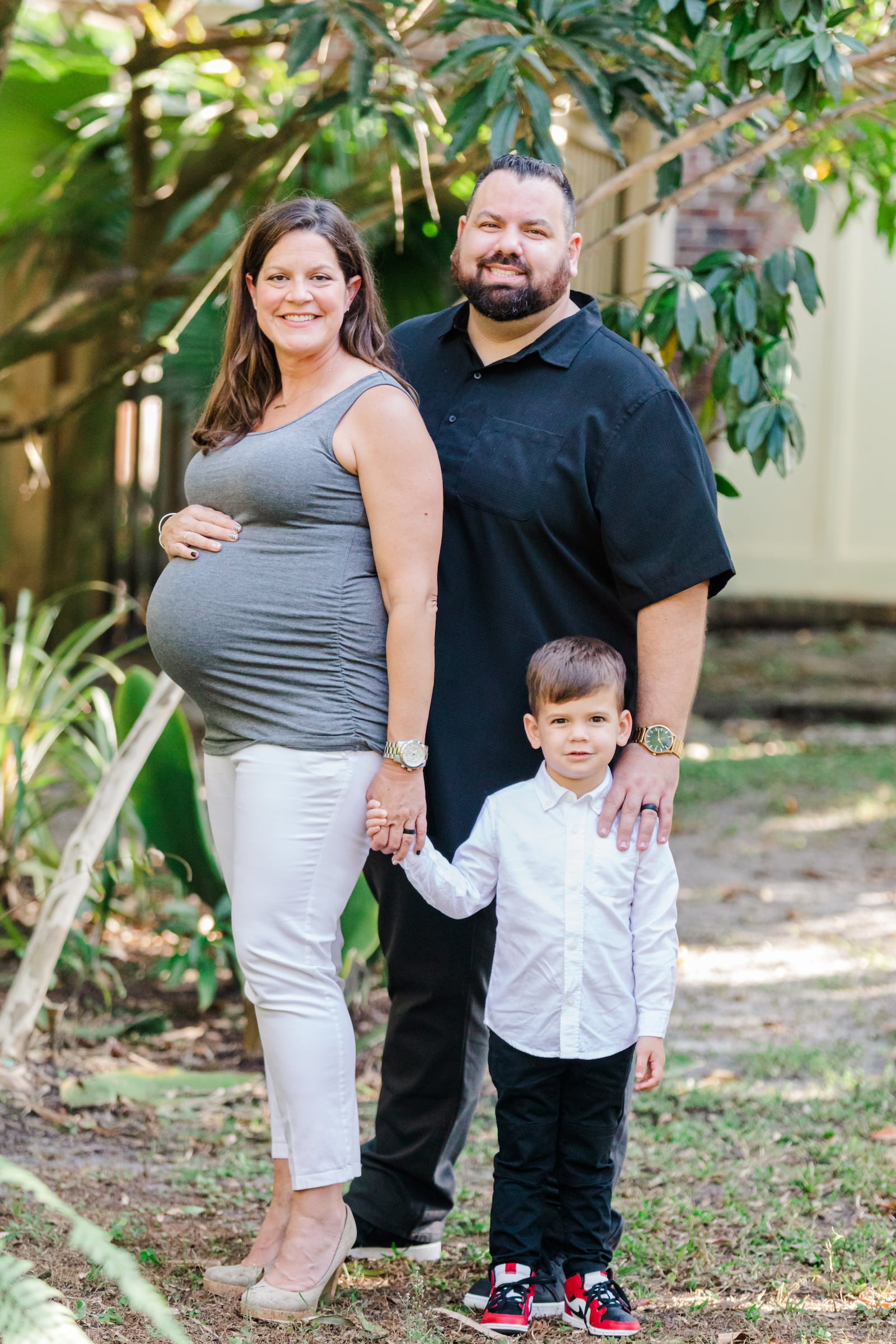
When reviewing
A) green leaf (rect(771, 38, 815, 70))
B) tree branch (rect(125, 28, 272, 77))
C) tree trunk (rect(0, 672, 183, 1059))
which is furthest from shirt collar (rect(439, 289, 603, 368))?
tree branch (rect(125, 28, 272, 77))

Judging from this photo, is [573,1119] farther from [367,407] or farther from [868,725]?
[868,725]

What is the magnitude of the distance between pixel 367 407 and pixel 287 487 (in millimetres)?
187

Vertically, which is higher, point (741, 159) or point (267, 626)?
point (741, 159)

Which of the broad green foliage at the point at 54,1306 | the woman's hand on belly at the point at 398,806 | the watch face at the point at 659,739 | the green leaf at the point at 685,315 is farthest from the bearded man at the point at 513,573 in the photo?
the broad green foliage at the point at 54,1306

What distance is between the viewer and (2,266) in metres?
5.73

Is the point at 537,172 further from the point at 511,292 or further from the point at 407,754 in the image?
the point at 407,754

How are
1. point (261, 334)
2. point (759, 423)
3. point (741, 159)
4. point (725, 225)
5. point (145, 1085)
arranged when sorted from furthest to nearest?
point (725, 225), point (145, 1085), point (741, 159), point (759, 423), point (261, 334)

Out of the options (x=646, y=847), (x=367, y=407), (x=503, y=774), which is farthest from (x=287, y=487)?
(x=646, y=847)

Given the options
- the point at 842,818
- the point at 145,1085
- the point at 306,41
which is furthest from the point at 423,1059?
the point at 842,818

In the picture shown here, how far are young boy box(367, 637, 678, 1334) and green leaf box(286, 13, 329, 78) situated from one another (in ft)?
5.18

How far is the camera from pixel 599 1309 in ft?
7.72

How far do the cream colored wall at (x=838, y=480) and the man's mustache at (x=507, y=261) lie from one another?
741cm

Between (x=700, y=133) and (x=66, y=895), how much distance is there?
231 cm

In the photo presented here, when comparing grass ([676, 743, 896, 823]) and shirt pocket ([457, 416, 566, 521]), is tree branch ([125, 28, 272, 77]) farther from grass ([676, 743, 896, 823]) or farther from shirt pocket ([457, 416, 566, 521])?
grass ([676, 743, 896, 823])
